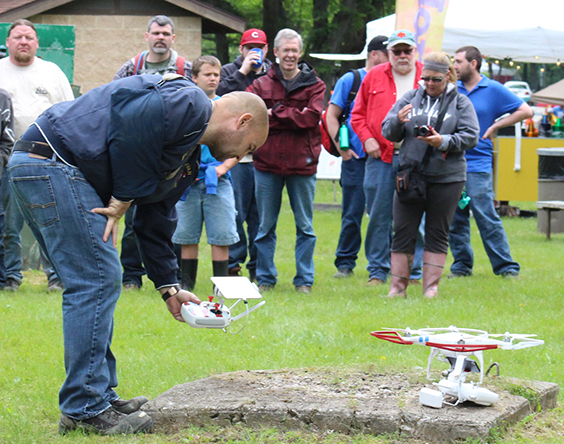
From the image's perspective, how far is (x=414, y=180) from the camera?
663cm

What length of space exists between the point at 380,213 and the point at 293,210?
0.87 meters

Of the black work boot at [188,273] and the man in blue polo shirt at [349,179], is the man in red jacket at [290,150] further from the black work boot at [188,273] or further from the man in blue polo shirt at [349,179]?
the man in blue polo shirt at [349,179]

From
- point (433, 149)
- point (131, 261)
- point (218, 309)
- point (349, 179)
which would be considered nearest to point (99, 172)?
point (218, 309)

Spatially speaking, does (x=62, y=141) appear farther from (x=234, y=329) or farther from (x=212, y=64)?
(x=212, y=64)

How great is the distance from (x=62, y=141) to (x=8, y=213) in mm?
4362

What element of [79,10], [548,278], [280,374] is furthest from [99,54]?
[280,374]

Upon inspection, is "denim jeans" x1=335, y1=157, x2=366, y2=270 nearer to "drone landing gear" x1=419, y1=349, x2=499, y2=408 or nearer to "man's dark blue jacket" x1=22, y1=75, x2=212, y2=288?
"drone landing gear" x1=419, y1=349, x2=499, y2=408

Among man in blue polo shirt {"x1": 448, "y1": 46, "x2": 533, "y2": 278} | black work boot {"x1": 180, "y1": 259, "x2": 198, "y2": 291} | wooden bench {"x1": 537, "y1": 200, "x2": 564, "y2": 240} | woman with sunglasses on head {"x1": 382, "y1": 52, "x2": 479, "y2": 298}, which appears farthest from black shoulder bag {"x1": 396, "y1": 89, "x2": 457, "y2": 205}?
wooden bench {"x1": 537, "y1": 200, "x2": 564, "y2": 240}

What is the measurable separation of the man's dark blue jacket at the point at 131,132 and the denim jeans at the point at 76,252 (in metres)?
0.10

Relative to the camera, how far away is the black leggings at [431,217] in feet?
22.1

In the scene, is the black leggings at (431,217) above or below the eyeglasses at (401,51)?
below

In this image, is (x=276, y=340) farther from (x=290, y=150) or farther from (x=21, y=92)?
(x=21, y=92)

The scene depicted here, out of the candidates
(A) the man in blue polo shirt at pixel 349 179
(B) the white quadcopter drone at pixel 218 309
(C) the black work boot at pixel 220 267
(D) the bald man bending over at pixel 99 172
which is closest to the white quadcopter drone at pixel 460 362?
(B) the white quadcopter drone at pixel 218 309

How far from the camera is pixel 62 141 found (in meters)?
3.54
